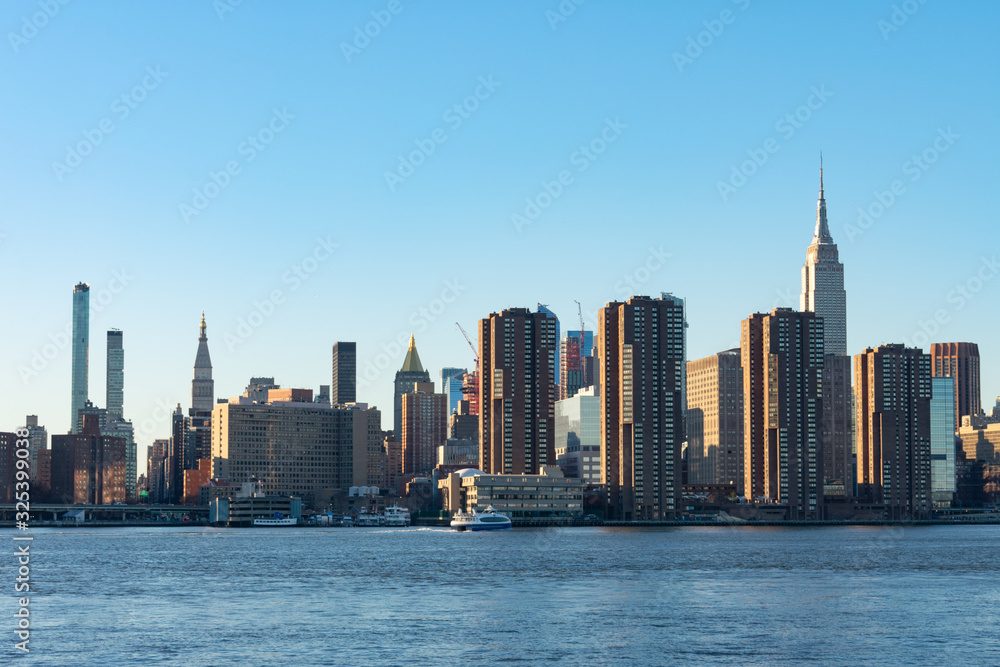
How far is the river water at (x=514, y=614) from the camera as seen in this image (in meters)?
85.6

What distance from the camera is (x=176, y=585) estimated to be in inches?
5408

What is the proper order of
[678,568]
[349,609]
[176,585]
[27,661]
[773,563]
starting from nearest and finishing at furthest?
[27,661]
[349,609]
[176,585]
[678,568]
[773,563]

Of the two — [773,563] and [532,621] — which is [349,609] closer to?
[532,621]

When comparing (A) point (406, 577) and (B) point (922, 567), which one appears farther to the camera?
(B) point (922, 567)

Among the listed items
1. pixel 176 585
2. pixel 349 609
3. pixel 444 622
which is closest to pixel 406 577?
pixel 176 585

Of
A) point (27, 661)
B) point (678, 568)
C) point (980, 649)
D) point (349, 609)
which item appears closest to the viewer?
point (27, 661)

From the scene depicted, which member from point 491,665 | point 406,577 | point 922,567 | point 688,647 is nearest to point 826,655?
point 688,647

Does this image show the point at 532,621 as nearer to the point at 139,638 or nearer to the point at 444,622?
the point at 444,622

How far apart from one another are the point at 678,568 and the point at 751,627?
66571mm

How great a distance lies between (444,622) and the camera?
102m

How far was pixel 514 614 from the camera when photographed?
107125 mm

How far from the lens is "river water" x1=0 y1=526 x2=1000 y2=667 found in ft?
281

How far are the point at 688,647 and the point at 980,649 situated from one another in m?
18.0

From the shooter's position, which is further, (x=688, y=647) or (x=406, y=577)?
(x=406, y=577)
